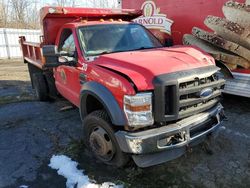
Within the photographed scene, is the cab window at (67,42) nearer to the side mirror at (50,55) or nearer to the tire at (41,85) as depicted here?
the side mirror at (50,55)

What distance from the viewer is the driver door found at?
14.6ft

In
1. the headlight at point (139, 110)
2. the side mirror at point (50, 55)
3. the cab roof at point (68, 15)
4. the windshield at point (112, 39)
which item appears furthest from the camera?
the cab roof at point (68, 15)

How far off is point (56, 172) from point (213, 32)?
4.11 m

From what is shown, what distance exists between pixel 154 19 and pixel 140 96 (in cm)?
446

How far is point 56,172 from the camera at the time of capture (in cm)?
364

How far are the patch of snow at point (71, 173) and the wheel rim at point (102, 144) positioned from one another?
1.11ft

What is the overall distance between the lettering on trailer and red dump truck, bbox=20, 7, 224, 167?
242cm

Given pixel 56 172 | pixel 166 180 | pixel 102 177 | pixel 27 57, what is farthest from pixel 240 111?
pixel 27 57

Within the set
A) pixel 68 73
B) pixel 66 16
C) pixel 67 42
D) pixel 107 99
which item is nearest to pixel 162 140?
pixel 107 99

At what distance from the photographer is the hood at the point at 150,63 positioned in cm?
301

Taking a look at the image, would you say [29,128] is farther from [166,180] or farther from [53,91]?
[166,180]

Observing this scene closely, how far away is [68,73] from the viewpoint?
15.6 ft

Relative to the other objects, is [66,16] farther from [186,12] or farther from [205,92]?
[205,92]

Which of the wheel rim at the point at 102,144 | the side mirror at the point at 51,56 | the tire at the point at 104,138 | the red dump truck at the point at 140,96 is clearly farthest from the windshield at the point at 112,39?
the wheel rim at the point at 102,144
